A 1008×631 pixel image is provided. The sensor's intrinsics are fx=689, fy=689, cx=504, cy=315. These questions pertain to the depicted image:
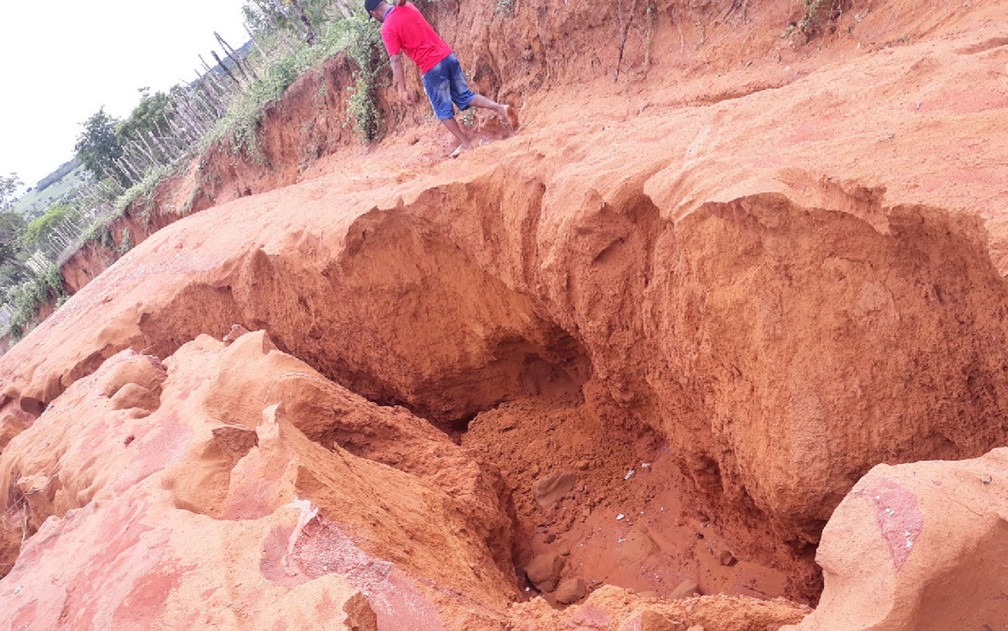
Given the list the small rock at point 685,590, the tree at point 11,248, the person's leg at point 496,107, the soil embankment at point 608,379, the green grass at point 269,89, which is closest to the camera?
the soil embankment at point 608,379

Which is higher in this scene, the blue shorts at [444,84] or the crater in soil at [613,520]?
the blue shorts at [444,84]

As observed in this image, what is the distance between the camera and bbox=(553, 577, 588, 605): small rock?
3010 mm

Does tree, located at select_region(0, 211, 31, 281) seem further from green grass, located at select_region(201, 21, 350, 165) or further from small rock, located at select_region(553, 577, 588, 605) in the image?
small rock, located at select_region(553, 577, 588, 605)

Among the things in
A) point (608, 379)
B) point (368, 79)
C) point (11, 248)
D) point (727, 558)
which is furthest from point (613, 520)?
point (11, 248)

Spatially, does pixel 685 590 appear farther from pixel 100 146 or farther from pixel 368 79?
pixel 100 146

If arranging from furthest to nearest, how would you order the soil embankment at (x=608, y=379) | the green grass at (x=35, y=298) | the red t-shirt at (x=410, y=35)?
the green grass at (x=35, y=298) → the red t-shirt at (x=410, y=35) → the soil embankment at (x=608, y=379)

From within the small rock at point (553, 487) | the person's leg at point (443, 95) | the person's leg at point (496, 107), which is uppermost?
the person's leg at point (443, 95)

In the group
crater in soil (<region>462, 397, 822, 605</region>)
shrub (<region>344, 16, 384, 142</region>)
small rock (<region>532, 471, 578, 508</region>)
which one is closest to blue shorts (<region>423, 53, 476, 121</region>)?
crater in soil (<region>462, 397, 822, 605</region>)

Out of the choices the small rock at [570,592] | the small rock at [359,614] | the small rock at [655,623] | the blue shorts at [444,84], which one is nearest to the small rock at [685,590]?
the small rock at [570,592]

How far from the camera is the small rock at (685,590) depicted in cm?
283

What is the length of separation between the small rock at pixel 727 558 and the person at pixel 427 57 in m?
3.27

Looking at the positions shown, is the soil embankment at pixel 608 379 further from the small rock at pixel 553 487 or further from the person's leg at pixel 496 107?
the person's leg at pixel 496 107

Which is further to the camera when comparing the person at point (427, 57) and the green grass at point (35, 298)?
the green grass at point (35, 298)

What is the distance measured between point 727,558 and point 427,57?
13.4 ft
